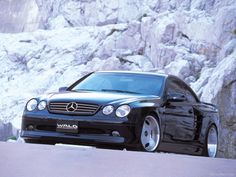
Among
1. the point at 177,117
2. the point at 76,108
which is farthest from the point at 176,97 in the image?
the point at 76,108

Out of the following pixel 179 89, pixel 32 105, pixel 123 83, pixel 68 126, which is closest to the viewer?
pixel 68 126

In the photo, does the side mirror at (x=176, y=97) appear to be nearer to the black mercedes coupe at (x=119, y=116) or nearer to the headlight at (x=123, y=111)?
the black mercedes coupe at (x=119, y=116)

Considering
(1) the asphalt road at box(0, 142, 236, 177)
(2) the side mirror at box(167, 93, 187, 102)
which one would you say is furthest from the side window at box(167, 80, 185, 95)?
(1) the asphalt road at box(0, 142, 236, 177)

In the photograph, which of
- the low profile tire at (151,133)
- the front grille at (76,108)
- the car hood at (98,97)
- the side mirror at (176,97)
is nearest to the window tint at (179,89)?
the side mirror at (176,97)

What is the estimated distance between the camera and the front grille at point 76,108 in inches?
347

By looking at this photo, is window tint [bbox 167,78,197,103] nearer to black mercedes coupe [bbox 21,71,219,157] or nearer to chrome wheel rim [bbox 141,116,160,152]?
black mercedes coupe [bbox 21,71,219,157]

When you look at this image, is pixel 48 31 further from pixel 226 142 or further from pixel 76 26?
pixel 226 142

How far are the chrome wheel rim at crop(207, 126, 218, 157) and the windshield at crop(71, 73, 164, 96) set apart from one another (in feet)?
5.24

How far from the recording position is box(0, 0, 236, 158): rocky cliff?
138ft

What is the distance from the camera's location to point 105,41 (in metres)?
50.3

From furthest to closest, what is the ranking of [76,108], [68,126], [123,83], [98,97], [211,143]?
[211,143] < [123,83] < [98,97] < [76,108] < [68,126]

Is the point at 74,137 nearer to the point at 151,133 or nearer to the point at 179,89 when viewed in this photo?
the point at 151,133

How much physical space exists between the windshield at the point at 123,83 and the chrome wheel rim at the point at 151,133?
2.66 ft

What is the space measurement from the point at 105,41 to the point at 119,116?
137 feet
